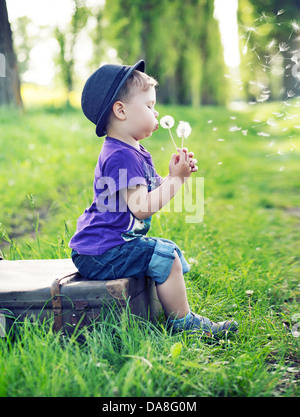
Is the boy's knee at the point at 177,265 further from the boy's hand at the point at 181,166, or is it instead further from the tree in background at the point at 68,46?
the tree in background at the point at 68,46

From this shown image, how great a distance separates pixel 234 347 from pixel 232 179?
528cm

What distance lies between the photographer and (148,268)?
7.05 ft

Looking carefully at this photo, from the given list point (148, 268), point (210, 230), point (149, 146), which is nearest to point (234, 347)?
point (148, 268)

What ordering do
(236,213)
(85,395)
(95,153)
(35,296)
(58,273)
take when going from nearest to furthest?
(85,395) < (35,296) < (58,273) < (236,213) < (95,153)

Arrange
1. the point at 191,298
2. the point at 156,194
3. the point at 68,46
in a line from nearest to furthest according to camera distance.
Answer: the point at 156,194
the point at 191,298
the point at 68,46

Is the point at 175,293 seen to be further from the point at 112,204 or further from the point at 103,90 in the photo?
the point at 103,90

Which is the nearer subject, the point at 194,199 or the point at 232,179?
the point at 194,199

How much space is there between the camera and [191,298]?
2.54 m

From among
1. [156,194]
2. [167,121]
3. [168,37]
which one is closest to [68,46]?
[168,37]

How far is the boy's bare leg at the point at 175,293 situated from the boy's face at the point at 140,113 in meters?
0.59

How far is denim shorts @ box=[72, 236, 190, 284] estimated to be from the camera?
2127 mm

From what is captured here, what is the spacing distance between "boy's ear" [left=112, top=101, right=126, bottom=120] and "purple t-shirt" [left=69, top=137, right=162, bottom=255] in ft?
0.36

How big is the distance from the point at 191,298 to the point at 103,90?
1136mm

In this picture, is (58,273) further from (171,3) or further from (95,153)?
(171,3)
